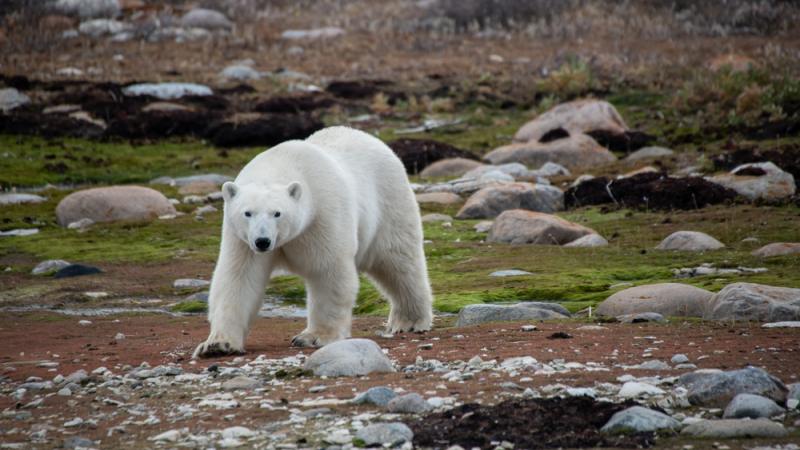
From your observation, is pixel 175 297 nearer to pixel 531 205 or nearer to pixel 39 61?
pixel 531 205

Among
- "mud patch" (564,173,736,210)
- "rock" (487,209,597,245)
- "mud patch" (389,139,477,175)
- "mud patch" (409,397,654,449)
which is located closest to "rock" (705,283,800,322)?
"mud patch" (409,397,654,449)

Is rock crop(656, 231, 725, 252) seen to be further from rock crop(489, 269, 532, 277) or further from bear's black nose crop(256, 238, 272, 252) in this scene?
→ bear's black nose crop(256, 238, 272, 252)

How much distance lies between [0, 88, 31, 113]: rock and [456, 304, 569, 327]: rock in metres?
22.2

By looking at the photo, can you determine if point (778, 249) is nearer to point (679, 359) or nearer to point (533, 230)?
point (533, 230)

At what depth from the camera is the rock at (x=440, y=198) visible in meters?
20.5

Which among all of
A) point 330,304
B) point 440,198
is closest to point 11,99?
point 440,198

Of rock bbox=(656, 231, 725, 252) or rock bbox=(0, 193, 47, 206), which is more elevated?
rock bbox=(0, 193, 47, 206)

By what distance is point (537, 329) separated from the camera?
9070mm

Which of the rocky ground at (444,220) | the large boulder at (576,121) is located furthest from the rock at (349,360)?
the large boulder at (576,121)

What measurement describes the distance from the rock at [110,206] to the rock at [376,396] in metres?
14.4

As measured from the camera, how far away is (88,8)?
45.4 metres

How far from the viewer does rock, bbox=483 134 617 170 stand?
24219 mm

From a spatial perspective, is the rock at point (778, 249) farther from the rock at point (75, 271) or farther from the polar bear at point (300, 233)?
the rock at point (75, 271)

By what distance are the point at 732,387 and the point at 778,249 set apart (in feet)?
25.3
